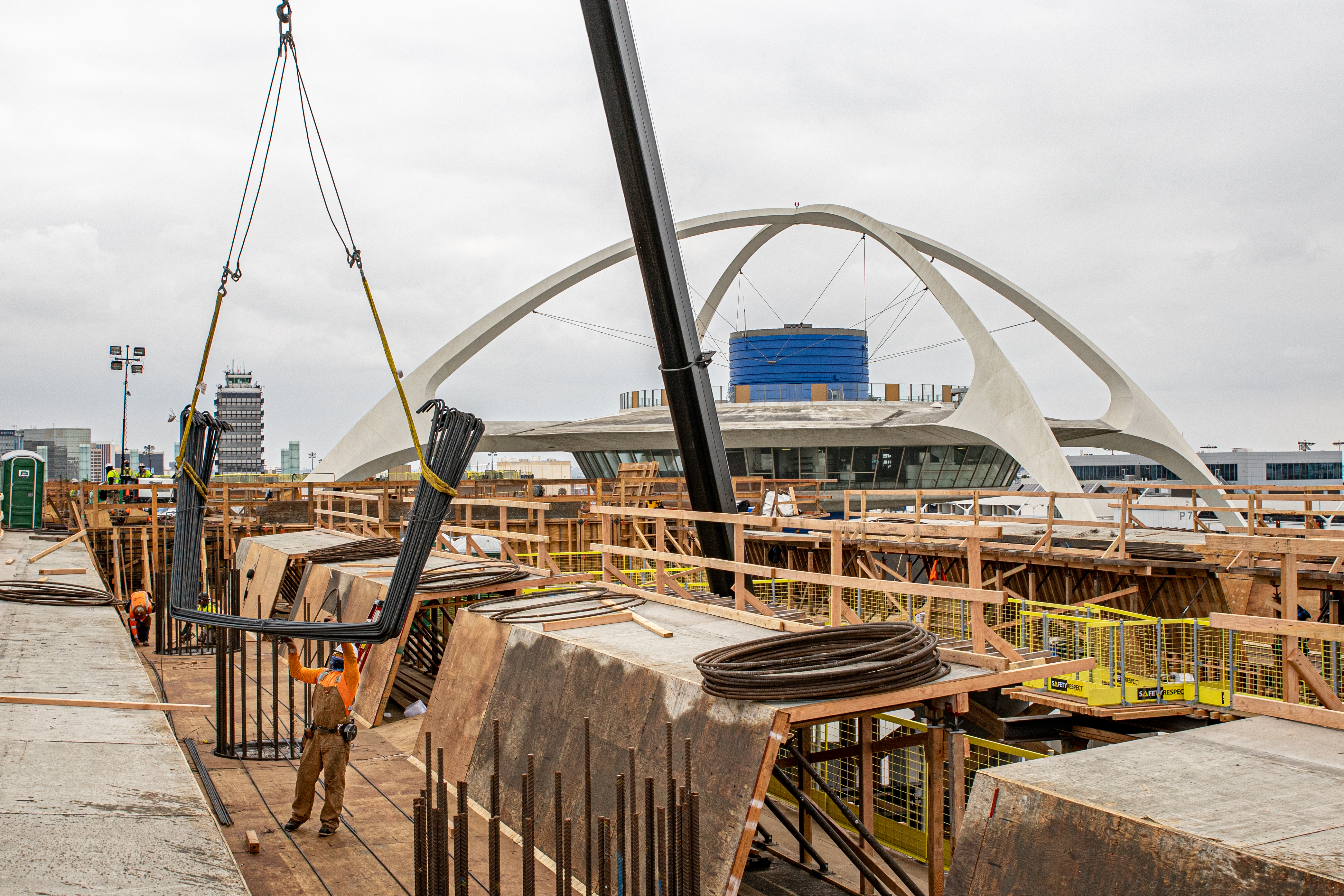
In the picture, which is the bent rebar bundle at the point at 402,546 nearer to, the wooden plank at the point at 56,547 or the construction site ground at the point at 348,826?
the construction site ground at the point at 348,826

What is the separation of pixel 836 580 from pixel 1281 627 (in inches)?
136

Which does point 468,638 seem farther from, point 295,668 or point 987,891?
point 987,891

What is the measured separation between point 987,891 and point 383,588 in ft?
31.0

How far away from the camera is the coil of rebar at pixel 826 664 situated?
652cm

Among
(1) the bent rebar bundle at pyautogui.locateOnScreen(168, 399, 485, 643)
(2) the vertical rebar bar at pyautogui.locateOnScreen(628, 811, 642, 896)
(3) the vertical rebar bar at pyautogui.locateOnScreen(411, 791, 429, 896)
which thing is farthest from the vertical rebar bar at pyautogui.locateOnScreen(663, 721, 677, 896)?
(1) the bent rebar bundle at pyautogui.locateOnScreen(168, 399, 485, 643)

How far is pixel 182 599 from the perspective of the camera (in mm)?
8281

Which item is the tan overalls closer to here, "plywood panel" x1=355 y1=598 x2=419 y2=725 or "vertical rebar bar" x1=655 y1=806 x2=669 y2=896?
"vertical rebar bar" x1=655 y1=806 x2=669 y2=896

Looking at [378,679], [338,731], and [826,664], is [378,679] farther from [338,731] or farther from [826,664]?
[826,664]

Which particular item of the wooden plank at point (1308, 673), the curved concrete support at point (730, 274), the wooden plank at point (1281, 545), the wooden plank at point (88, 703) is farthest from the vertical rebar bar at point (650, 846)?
the curved concrete support at point (730, 274)

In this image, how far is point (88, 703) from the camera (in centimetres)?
748

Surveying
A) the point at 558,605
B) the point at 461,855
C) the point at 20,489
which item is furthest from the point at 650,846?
the point at 20,489

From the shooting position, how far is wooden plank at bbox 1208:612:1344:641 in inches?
243

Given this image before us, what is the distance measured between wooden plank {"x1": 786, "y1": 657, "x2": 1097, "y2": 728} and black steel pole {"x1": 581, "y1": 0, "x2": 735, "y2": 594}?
→ 560cm

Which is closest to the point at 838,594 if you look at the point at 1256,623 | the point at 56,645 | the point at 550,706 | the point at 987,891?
the point at 550,706
